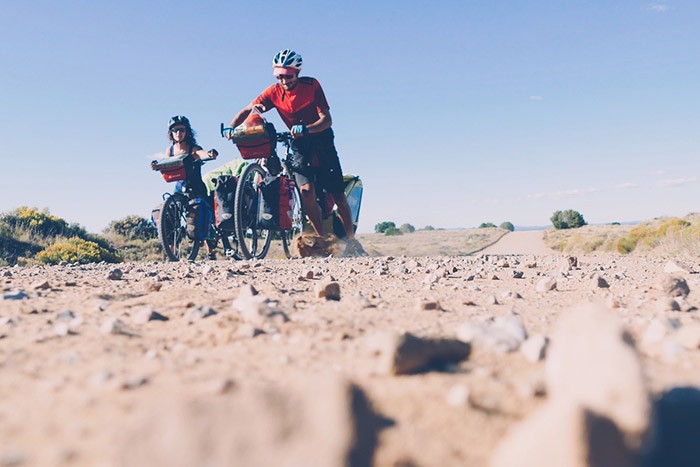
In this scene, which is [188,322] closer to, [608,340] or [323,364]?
[323,364]

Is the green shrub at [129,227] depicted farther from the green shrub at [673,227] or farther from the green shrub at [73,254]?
the green shrub at [673,227]


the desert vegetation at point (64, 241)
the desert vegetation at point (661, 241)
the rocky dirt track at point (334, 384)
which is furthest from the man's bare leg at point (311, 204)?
the desert vegetation at point (661, 241)

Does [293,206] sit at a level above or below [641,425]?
above

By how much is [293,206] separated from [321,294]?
5036mm

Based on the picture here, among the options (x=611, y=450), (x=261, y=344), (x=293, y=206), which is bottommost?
(x=611, y=450)

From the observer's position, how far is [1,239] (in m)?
13.8

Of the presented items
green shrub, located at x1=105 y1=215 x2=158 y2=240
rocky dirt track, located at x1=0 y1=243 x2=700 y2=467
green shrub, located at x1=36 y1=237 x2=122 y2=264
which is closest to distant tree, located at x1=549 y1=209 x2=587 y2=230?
green shrub, located at x1=105 y1=215 x2=158 y2=240

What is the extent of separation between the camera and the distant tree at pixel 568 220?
4956cm

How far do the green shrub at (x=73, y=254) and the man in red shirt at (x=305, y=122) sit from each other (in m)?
6.86

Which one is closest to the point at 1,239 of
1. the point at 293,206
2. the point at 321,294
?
the point at 293,206

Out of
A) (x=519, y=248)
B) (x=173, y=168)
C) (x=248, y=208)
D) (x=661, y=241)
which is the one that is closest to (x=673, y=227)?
(x=661, y=241)

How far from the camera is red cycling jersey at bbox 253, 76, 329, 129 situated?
24.0 ft

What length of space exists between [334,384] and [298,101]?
21.3ft

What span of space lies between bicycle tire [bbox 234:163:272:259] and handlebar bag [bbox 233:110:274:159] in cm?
28
